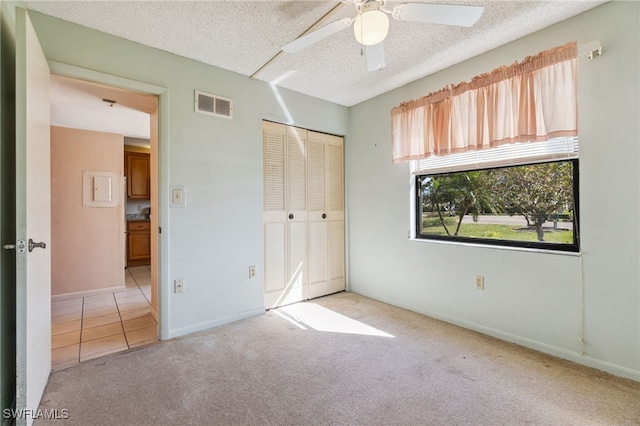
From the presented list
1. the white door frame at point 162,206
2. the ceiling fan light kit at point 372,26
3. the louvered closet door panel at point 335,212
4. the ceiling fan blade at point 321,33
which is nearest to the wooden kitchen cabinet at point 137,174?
the white door frame at point 162,206

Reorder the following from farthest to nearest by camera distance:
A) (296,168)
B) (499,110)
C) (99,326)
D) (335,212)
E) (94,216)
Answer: (94,216) < (335,212) < (296,168) < (99,326) < (499,110)

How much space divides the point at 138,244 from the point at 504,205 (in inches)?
248

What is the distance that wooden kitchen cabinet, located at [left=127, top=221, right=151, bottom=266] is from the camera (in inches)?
229

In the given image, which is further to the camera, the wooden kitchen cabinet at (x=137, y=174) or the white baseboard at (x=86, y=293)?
the wooden kitchen cabinet at (x=137, y=174)

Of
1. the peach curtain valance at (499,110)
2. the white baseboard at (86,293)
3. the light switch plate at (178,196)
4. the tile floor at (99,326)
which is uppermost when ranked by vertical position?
the peach curtain valance at (499,110)

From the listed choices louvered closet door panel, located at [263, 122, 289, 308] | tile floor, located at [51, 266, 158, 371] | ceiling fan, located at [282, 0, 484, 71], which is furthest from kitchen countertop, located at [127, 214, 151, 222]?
ceiling fan, located at [282, 0, 484, 71]

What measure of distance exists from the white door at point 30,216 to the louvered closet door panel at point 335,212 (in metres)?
2.76

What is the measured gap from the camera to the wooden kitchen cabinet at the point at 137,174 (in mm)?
5754

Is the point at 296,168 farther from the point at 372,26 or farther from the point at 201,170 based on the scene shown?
the point at 372,26

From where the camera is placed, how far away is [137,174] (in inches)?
231

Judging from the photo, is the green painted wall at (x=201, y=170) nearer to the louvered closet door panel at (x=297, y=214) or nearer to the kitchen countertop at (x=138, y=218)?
the louvered closet door panel at (x=297, y=214)

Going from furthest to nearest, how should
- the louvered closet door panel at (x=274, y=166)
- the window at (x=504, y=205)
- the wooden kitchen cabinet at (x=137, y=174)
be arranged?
the wooden kitchen cabinet at (x=137, y=174), the louvered closet door panel at (x=274, y=166), the window at (x=504, y=205)

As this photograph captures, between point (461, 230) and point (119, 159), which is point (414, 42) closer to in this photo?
point (461, 230)

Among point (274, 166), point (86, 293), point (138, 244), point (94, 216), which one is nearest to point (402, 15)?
point (274, 166)
